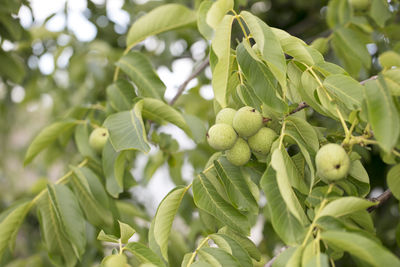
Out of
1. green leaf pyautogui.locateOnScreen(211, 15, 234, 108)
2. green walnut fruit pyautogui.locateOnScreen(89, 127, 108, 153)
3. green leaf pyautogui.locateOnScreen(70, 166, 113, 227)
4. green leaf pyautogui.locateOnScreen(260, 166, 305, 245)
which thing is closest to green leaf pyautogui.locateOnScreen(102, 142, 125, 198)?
green leaf pyautogui.locateOnScreen(70, 166, 113, 227)

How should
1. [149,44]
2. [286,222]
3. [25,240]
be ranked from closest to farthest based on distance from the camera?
[286,222] → [149,44] → [25,240]

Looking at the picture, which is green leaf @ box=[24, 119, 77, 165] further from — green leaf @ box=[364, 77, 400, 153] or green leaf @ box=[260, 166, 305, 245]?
green leaf @ box=[364, 77, 400, 153]

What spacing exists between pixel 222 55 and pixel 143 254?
0.51 meters

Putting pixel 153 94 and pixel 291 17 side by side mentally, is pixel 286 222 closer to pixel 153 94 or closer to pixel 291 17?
pixel 153 94

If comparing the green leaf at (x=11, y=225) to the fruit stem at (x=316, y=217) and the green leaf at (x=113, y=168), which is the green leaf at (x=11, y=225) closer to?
the green leaf at (x=113, y=168)

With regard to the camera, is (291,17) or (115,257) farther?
(291,17)

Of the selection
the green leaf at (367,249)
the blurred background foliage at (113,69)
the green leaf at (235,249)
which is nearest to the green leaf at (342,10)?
the blurred background foliage at (113,69)

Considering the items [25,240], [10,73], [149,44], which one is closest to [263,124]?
[10,73]

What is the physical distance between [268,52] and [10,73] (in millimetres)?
1779

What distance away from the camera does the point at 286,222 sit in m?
0.86

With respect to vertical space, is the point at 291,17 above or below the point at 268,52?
below

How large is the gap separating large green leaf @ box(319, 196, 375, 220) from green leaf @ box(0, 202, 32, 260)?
1050mm

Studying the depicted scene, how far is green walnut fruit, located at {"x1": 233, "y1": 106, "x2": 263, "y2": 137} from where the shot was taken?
104cm

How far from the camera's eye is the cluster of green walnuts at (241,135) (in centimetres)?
105
